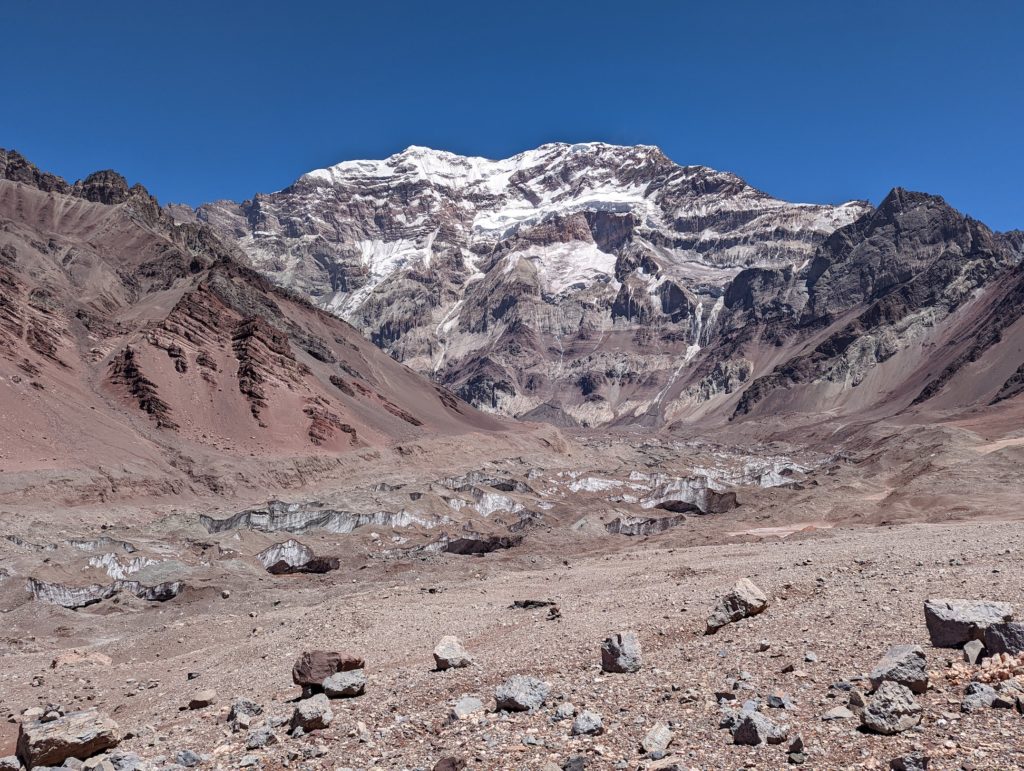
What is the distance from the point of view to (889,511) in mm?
41719

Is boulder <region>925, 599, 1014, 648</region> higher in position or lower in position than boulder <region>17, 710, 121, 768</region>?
higher

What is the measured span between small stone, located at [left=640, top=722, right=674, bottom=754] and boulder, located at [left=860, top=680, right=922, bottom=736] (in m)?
1.81

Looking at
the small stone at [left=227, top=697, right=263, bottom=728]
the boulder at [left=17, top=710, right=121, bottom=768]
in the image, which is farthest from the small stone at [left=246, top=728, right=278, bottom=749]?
the boulder at [left=17, top=710, right=121, bottom=768]

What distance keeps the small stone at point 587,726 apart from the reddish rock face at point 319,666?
4050 millimetres

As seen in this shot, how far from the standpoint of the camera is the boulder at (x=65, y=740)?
29.5 ft

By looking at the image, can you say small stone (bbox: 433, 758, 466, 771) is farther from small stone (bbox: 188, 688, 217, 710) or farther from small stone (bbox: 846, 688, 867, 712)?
small stone (bbox: 188, 688, 217, 710)

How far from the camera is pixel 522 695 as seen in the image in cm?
898

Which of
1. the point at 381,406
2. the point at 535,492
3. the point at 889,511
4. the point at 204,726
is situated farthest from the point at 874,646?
the point at 381,406

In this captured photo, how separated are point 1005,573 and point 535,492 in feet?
152

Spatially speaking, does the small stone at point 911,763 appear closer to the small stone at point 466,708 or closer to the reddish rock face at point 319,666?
the small stone at point 466,708

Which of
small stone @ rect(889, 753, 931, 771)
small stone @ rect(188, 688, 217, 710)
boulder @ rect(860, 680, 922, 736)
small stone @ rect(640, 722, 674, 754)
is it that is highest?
boulder @ rect(860, 680, 922, 736)

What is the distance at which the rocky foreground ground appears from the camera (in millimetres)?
7336

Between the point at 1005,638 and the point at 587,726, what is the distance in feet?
15.0

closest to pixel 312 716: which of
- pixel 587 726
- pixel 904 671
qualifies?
pixel 587 726
